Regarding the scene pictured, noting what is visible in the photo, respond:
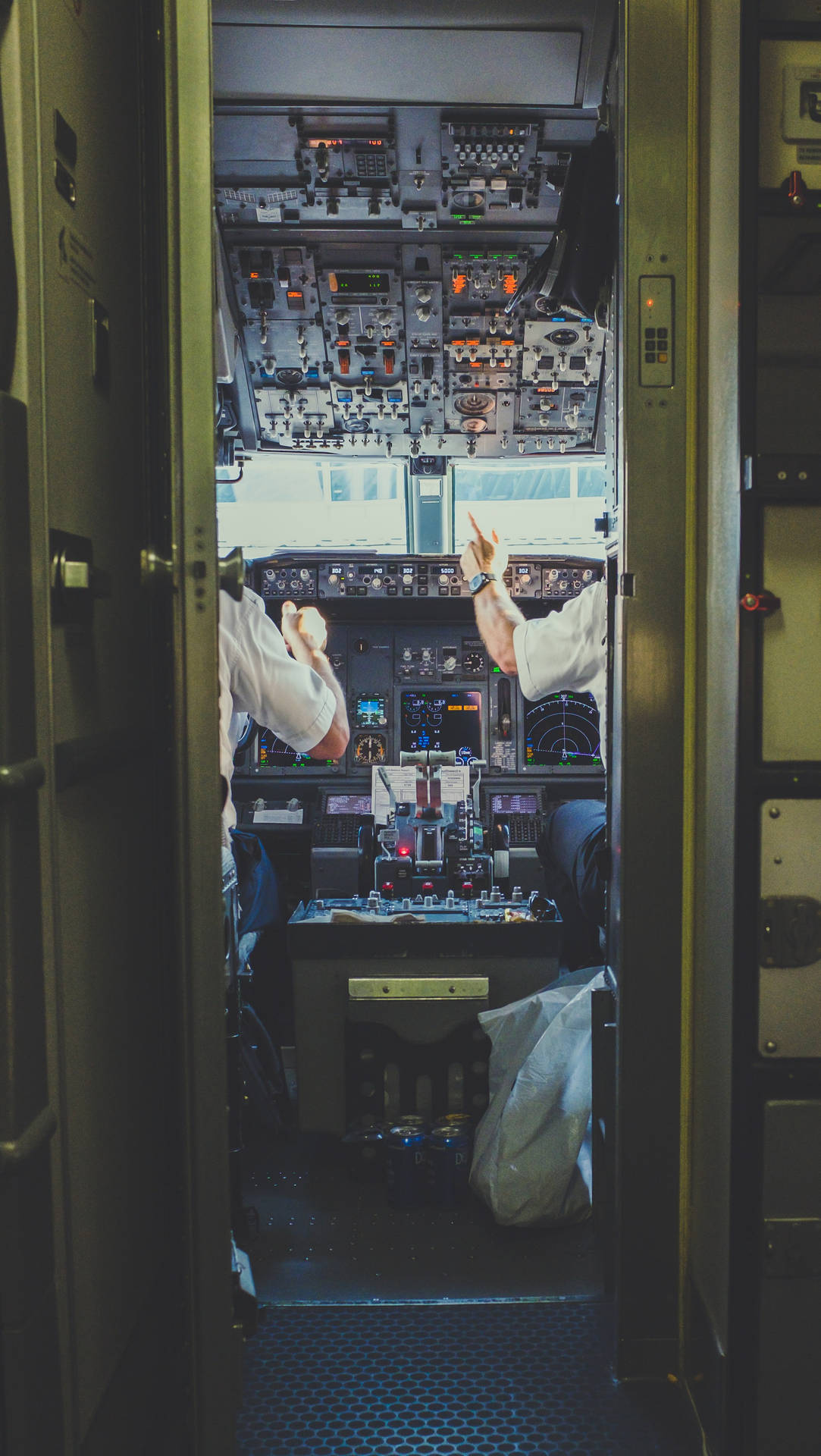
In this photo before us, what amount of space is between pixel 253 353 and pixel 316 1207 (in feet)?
9.16

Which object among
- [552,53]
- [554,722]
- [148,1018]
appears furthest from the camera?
[554,722]

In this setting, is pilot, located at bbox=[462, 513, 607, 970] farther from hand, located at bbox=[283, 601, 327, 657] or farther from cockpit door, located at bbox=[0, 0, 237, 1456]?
cockpit door, located at bbox=[0, 0, 237, 1456]

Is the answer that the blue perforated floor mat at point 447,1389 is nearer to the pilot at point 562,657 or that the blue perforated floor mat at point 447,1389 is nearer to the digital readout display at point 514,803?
the pilot at point 562,657

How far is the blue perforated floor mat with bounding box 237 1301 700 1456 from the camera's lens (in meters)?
1.62

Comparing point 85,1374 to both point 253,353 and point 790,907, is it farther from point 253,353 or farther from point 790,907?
point 253,353

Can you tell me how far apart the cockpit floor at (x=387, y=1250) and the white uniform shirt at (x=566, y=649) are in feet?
3.89

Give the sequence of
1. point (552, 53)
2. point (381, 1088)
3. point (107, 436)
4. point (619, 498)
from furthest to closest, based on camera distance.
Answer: point (381, 1088) < point (552, 53) < point (619, 498) < point (107, 436)

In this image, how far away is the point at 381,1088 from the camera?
→ 8.95 ft

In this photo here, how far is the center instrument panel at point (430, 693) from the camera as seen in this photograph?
4.32 metres

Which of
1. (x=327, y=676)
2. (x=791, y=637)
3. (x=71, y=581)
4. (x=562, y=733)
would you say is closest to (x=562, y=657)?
(x=327, y=676)

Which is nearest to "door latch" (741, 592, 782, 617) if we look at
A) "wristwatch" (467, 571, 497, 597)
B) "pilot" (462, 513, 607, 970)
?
"pilot" (462, 513, 607, 970)

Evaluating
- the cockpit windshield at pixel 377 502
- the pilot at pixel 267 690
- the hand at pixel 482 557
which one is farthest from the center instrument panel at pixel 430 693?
the pilot at pixel 267 690

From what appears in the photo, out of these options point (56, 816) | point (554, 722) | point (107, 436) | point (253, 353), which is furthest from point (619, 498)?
point (554, 722)

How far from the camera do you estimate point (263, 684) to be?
8.30ft
